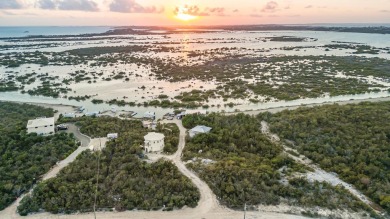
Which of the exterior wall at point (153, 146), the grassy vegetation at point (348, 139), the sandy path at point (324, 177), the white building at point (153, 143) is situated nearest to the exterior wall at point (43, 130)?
the white building at point (153, 143)

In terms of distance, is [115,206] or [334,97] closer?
[115,206]

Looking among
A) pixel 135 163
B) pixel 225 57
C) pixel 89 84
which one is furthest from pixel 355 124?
pixel 225 57

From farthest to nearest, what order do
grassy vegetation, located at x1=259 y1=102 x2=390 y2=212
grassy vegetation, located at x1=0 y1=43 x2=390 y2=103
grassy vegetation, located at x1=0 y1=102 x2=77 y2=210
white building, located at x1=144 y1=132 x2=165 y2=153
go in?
1. grassy vegetation, located at x1=0 y1=43 x2=390 y2=103
2. white building, located at x1=144 y1=132 x2=165 y2=153
3. grassy vegetation, located at x1=259 y1=102 x2=390 y2=212
4. grassy vegetation, located at x1=0 y1=102 x2=77 y2=210

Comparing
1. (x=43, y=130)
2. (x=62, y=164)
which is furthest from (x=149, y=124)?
(x=62, y=164)

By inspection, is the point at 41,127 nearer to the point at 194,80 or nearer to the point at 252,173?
the point at 252,173

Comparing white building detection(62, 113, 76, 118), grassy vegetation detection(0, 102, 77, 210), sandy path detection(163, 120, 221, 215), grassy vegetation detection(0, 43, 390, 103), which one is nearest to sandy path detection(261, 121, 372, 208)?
sandy path detection(163, 120, 221, 215)

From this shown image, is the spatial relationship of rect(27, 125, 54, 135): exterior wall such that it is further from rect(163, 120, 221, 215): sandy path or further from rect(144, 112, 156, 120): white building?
rect(163, 120, 221, 215): sandy path

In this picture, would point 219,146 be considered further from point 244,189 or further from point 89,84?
point 89,84
